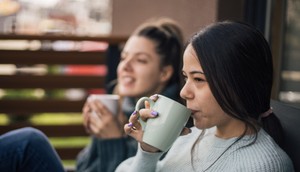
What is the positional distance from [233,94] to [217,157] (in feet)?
0.62

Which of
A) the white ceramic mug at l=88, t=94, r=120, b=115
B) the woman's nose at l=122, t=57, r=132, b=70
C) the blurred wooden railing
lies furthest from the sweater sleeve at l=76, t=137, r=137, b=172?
the blurred wooden railing

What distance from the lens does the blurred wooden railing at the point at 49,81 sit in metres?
4.12

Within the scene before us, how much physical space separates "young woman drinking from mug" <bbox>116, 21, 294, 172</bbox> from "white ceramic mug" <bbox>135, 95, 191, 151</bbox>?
2 cm

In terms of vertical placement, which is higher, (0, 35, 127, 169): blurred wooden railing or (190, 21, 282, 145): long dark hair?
(190, 21, 282, 145): long dark hair

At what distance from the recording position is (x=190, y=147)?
150cm

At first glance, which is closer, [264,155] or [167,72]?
[264,155]

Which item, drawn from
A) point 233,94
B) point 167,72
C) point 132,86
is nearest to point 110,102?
point 132,86

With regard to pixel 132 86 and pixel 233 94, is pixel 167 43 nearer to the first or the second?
pixel 132 86

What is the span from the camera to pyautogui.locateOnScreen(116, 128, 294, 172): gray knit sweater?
4.08ft

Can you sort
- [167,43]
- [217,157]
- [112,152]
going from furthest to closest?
[167,43] → [112,152] → [217,157]

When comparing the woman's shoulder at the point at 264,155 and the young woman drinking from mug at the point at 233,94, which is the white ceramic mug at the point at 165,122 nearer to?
the young woman drinking from mug at the point at 233,94

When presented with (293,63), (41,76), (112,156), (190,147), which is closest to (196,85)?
(190,147)

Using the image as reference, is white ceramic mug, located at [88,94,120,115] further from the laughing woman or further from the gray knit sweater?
the gray knit sweater

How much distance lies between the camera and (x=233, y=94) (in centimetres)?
126
